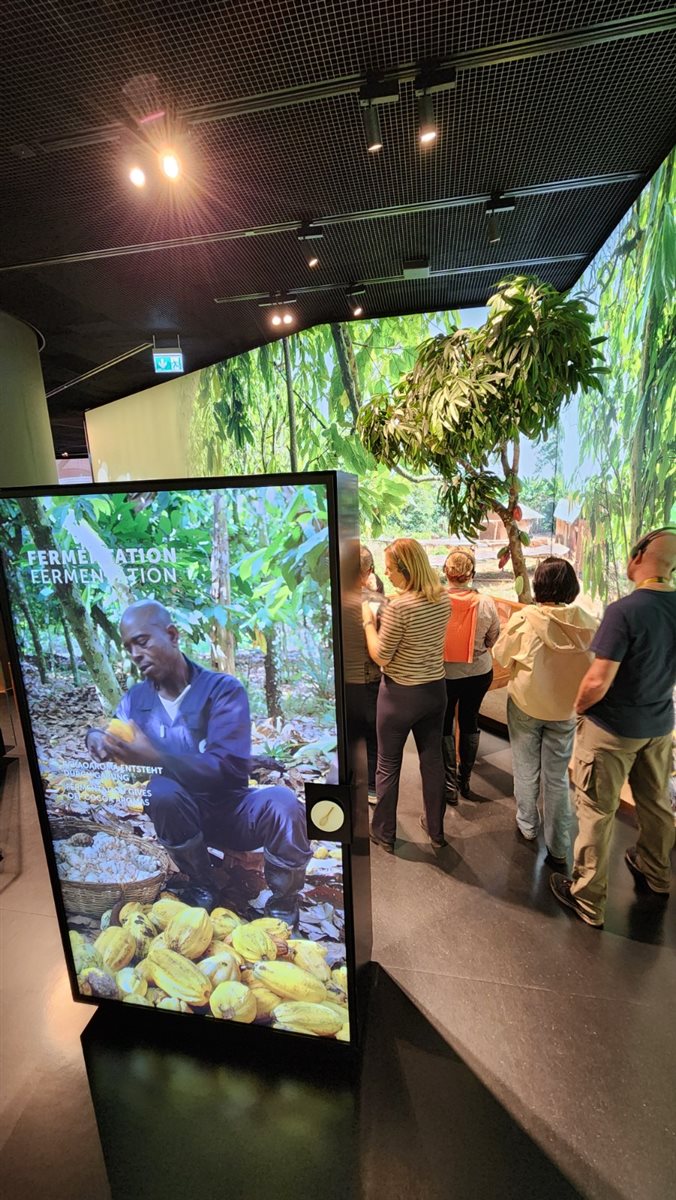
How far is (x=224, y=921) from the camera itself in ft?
4.77

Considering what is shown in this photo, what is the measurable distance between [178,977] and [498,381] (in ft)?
9.36

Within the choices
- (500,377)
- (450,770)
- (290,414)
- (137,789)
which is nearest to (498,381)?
(500,377)

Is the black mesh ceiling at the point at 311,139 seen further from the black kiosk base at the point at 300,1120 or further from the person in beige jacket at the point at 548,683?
the black kiosk base at the point at 300,1120

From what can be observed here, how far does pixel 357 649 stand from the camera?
1.44 m

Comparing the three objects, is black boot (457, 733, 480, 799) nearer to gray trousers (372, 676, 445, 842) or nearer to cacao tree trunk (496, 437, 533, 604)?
gray trousers (372, 676, 445, 842)

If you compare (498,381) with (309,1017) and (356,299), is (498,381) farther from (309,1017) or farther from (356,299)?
(309,1017)

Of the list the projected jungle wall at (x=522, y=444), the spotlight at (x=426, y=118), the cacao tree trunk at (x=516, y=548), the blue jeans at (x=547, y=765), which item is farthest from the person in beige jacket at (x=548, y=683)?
the spotlight at (x=426, y=118)

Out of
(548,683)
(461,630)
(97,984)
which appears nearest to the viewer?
(97,984)

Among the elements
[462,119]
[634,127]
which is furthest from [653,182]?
[462,119]

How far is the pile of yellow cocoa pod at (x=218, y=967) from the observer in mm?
1443

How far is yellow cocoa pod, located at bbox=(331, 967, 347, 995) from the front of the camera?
143cm

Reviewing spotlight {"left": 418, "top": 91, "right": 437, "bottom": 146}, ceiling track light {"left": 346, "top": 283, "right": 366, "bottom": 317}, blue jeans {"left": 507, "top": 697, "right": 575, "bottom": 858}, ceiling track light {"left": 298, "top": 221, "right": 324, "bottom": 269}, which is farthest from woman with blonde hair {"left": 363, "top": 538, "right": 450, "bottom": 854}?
ceiling track light {"left": 346, "top": 283, "right": 366, "bottom": 317}

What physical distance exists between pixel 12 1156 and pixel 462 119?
14.3 feet

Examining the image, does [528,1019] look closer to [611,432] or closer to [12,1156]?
[12,1156]
